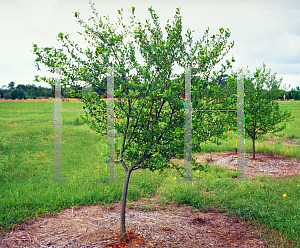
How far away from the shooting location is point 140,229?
545 centimetres

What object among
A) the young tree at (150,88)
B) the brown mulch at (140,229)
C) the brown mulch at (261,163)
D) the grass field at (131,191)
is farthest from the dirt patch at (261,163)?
the young tree at (150,88)

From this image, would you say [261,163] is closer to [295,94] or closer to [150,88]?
[150,88]

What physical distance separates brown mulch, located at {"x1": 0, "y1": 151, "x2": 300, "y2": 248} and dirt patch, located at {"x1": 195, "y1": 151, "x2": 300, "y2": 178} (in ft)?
13.4

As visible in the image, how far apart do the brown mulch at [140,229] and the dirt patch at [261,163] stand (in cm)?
410

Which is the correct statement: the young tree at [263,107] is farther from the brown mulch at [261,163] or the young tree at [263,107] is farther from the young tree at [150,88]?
the young tree at [150,88]

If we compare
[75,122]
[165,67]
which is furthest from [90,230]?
[75,122]

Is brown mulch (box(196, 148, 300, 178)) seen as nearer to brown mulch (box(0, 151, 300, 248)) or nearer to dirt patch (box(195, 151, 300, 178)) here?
dirt patch (box(195, 151, 300, 178))

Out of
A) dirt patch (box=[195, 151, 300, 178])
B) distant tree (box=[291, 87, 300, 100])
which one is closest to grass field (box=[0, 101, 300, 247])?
dirt patch (box=[195, 151, 300, 178])

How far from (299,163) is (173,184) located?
20.8 feet

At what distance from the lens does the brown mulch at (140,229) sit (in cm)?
492

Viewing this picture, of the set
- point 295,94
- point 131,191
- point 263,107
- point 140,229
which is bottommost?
point 140,229

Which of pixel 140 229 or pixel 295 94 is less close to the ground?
pixel 295 94

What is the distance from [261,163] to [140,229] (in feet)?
24.6

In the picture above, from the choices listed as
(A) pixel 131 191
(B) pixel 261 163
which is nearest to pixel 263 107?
(B) pixel 261 163
